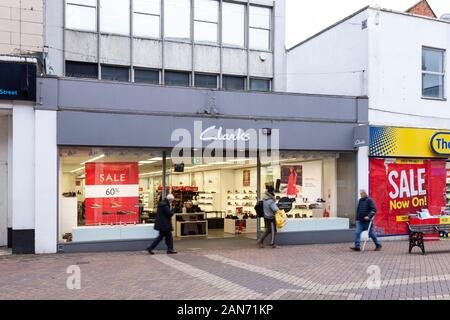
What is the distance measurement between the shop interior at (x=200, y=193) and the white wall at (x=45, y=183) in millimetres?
344

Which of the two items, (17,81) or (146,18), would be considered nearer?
(17,81)

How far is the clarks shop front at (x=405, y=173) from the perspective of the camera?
16.3 m

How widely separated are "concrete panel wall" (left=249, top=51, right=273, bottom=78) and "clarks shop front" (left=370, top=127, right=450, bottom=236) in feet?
A: 23.7

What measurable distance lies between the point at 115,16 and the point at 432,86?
12.1 meters

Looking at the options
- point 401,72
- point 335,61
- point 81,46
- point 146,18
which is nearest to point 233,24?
point 146,18

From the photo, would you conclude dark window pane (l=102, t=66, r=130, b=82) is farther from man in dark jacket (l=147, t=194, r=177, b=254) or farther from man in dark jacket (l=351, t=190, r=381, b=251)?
man in dark jacket (l=351, t=190, r=381, b=251)

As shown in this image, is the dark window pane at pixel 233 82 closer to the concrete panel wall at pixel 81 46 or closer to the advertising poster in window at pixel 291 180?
the concrete panel wall at pixel 81 46

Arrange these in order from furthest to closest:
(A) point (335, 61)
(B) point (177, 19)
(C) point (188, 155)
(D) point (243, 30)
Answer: (D) point (243, 30) < (B) point (177, 19) < (A) point (335, 61) < (C) point (188, 155)

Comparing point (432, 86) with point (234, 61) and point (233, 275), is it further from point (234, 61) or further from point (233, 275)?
point (233, 275)

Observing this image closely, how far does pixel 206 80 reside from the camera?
2139cm

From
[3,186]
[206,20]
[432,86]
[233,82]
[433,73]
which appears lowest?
[3,186]

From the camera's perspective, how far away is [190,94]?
47.7ft

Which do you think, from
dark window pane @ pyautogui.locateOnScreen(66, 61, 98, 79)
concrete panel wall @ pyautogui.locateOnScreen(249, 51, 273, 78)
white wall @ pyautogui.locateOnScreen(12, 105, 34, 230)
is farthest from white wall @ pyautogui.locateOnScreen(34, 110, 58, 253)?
concrete panel wall @ pyautogui.locateOnScreen(249, 51, 273, 78)
